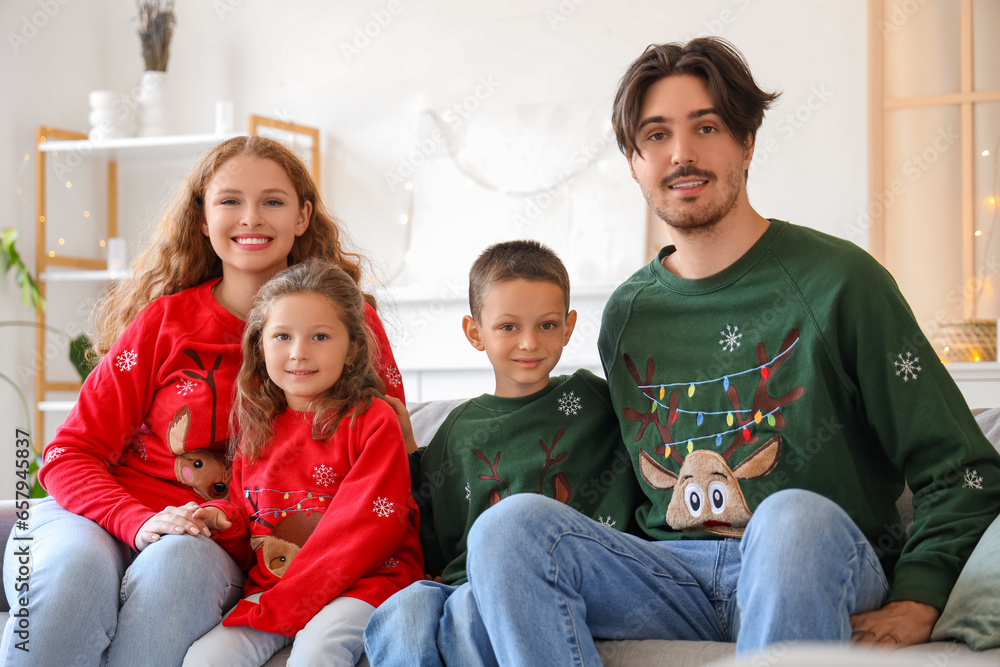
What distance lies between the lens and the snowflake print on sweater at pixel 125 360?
164cm

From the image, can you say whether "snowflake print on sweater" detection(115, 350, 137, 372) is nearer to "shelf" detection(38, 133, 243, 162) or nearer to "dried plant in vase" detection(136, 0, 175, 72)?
"shelf" detection(38, 133, 243, 162)

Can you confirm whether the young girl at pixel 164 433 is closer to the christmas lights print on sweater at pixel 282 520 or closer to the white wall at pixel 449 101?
the christmas lights print on sweater at pixel 282 520

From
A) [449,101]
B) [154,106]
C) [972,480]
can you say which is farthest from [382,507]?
[154,106]

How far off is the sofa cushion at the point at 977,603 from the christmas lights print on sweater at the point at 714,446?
0.28 m

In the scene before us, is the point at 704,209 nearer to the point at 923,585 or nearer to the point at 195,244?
the point at 923,585

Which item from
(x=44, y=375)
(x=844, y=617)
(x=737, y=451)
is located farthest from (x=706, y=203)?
(x=44, y=375)

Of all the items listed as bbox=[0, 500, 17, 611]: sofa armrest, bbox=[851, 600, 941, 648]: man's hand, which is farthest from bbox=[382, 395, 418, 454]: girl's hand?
bbox=[851, 600, 941, 648]: man's hand

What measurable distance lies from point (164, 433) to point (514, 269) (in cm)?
66

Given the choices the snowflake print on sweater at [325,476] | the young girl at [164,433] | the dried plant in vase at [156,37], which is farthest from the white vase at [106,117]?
the snowflake print on sweater at [325,476]

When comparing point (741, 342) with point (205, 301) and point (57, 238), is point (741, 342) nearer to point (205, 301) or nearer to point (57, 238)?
point (205, 301)

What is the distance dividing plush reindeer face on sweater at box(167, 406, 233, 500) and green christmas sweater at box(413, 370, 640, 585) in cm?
35

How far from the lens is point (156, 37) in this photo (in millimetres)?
3816

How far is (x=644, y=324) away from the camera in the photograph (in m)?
1.53

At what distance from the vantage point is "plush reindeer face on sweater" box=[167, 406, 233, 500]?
1.60 meters
